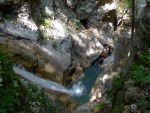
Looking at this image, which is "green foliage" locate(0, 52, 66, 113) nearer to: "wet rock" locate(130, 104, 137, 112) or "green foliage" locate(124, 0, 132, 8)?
"wet rock" locate(130, 104, 137, 112)

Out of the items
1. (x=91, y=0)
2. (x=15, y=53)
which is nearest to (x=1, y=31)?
(x=15, y=53)

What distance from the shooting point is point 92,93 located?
14.8 meters

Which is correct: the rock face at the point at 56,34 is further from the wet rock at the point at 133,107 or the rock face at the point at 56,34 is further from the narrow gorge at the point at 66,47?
the wet rock at the point at 133,107

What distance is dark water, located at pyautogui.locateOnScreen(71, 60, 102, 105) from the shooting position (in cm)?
1508

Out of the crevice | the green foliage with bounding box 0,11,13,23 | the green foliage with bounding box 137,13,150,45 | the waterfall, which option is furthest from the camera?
the crevice

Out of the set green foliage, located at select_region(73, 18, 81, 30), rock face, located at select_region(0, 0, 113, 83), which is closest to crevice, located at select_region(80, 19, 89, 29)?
rock face, located at select_region(0, 0, 113, 83)

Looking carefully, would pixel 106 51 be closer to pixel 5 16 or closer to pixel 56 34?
pixel 56 34

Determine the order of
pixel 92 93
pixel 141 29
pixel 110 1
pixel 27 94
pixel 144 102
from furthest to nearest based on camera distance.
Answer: pixel 110 1, pixel 92 93, pixel 141 29, pixel 27 94, pixel 144 102

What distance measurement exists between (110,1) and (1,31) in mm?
13579

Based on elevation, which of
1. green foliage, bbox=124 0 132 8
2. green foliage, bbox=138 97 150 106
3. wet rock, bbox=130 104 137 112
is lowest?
wet rock, bbox=130 104 137 112

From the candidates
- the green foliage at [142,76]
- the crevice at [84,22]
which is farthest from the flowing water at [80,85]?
the green foliage at [142,76]

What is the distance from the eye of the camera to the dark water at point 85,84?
15.1m

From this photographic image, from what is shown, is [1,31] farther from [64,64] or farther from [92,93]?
[92,93]

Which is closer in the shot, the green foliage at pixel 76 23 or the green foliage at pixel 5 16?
the green foliage at pixel 5 16
